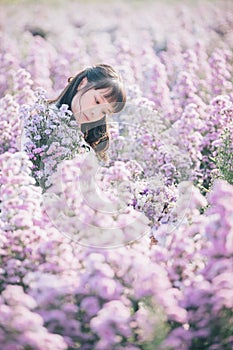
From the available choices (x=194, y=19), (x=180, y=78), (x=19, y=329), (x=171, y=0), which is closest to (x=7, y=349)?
(x=19, y=329)

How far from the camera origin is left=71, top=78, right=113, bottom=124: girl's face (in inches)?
153

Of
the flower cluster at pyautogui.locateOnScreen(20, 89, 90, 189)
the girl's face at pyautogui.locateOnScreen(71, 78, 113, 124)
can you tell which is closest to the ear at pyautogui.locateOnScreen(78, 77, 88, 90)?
the girl's face at pyautogui.locateOnScreen(71, 78, 113, 124)

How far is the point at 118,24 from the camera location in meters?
8.63

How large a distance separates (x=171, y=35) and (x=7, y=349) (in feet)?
18.9

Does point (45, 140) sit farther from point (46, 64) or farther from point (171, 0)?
point (171, 0)

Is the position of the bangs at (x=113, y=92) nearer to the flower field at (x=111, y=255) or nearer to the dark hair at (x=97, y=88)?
the dark hair at (x=97, y=88)

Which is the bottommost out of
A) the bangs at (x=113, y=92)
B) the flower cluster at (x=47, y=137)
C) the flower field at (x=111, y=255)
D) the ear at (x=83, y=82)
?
the flower field at (x=111, y=255)

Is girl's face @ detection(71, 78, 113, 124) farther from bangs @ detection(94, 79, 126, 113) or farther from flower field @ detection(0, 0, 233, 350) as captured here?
flower field @ detection(0, 0, 233, 350)

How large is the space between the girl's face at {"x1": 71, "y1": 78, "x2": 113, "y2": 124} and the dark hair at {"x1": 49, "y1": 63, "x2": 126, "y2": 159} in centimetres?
3

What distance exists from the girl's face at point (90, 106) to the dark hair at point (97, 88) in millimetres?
30

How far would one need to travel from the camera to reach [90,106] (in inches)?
154

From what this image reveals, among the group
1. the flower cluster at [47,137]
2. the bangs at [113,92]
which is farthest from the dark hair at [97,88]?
the flower cluster at [47,137]

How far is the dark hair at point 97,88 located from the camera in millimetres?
3919

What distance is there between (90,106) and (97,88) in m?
0.12
